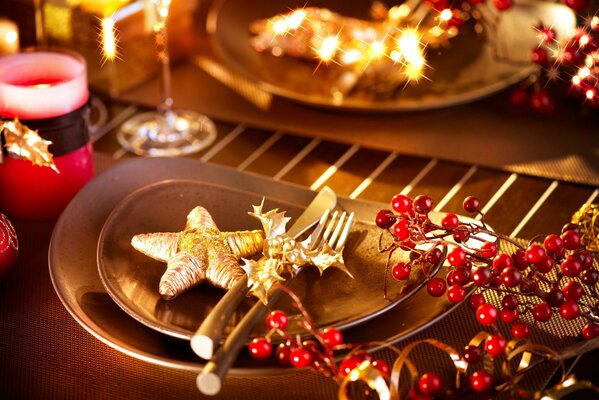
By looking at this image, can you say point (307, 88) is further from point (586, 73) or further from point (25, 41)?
point (25, 41)

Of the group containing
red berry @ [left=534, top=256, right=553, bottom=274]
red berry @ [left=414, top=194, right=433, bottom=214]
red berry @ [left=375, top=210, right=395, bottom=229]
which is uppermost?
red berry @ [left=414, top=194, right=433, bottom=214]

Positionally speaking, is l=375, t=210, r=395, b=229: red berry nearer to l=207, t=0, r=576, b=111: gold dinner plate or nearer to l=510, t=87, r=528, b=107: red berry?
l=207, t=0, r=576, b=111: gold dinner plate

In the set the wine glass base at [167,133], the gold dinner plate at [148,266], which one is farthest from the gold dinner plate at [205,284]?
the wine glass base at [167,133]

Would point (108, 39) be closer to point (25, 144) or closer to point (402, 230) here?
point (25, 144)

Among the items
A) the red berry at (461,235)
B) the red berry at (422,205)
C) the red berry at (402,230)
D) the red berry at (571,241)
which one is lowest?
the red berry at (571,241)

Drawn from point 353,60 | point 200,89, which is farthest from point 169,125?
point 353,60

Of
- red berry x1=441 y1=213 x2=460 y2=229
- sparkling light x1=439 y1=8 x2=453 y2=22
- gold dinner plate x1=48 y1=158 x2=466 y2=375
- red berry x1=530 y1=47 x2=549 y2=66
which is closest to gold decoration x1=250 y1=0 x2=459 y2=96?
sparkling light x1=439 y1=8 x2=453 y2=22

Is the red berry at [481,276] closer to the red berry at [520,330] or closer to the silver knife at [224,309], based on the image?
the red berry at [520,330]
